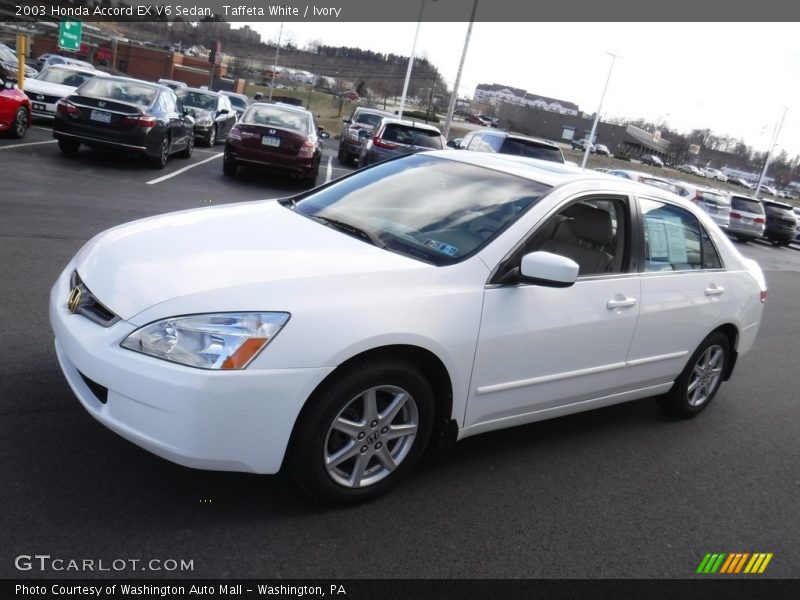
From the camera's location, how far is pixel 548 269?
339 centimetres

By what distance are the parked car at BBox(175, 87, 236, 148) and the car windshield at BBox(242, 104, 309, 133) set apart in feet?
15.9

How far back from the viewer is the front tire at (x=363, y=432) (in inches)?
118

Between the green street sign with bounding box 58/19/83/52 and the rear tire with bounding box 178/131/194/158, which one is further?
the green street sign with bounding box 58/19/83/52

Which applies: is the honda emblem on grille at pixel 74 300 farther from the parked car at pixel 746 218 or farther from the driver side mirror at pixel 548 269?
the parked car at pixel 746 218

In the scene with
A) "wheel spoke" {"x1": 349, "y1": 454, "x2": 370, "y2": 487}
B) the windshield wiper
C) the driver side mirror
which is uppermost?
the driver side mirror

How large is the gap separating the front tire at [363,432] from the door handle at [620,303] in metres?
1.30

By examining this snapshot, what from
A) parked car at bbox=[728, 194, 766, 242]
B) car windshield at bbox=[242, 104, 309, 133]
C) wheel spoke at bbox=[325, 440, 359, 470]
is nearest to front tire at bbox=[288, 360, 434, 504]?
wheel spoke at bbox=[325, 440, 359, 470]

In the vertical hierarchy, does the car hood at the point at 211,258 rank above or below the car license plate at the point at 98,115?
above

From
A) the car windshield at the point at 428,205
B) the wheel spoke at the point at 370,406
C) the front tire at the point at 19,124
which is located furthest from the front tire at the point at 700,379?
the front tire at the point at 19,124

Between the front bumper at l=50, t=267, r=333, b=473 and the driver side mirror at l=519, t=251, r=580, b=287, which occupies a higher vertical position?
the driver side mirror at l=519, t=251, r=580, b=287

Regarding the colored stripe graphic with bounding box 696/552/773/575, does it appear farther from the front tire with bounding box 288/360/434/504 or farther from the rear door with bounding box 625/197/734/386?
the front tire with bounding box 288/360/434/504

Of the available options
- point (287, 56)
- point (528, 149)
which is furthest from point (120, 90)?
point (287, 56)

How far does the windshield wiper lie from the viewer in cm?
366

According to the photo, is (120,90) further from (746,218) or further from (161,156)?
(746,218)
